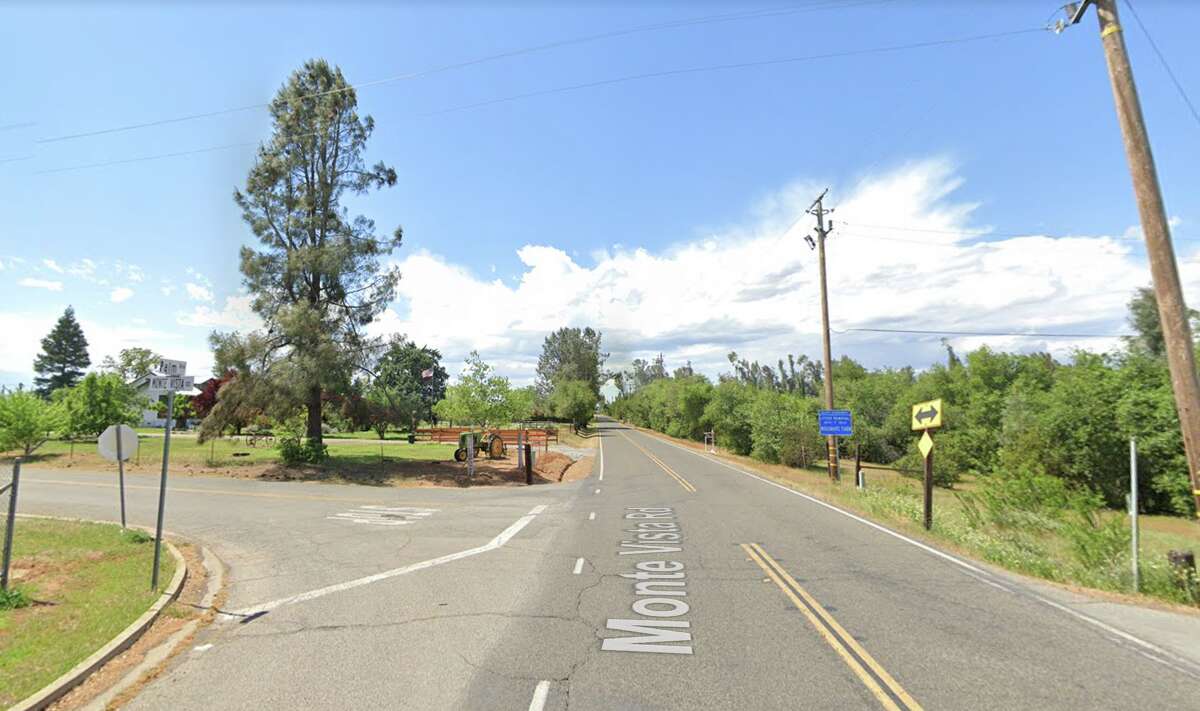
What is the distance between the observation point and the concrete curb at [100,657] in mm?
4621

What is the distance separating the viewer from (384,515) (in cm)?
1455

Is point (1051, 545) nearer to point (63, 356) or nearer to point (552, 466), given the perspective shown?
point (552, 466)

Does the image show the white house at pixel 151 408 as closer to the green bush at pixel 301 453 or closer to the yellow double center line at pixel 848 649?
the green bush at pixel 301 453

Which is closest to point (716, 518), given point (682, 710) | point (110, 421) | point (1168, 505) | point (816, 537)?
point (816, 537)

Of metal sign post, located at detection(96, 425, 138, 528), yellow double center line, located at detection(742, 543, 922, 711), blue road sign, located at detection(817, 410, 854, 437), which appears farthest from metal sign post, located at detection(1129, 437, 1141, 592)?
metal sign post, located at detection(96, 425, 138, 528)

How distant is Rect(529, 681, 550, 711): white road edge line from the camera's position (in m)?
4.26

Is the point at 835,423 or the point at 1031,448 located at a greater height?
the point at 835,423

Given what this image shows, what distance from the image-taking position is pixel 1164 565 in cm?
827

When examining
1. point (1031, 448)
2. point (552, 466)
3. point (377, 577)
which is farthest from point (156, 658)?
point (1031, 448)

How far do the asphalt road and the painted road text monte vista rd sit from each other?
36mm

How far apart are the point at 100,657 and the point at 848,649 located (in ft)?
24.4

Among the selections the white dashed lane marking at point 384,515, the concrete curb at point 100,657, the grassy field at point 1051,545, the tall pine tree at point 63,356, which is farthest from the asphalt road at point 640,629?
the tall pine tree at point 63,356

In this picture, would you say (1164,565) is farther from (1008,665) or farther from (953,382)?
(953,382)

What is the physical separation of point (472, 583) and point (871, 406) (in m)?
55.5
